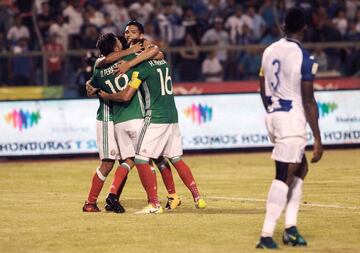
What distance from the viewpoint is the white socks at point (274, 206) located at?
434 inches

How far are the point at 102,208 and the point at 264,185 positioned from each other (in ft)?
12.5

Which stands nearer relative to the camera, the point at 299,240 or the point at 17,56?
the point at 299,240

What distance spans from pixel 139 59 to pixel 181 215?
2.05 meters

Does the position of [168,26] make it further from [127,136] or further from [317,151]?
[317,151]

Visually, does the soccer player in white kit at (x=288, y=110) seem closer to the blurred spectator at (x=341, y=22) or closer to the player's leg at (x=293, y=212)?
the player's leg at (x=293, y=212)

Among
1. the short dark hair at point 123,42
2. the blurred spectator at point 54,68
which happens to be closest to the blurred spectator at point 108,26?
the blurred spectator at point 54,68

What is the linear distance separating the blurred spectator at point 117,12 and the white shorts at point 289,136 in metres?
18.1

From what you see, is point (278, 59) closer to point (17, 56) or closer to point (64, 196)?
point (64, 196)

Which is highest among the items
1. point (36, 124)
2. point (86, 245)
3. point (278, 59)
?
point (278, 59)

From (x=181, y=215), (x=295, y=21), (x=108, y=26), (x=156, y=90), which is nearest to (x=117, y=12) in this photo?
(x=108, y=26)

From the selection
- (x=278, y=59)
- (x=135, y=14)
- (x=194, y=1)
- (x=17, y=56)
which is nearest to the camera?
(x=278, y=59)

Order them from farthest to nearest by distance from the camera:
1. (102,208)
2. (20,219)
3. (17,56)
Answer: (17,56) → (102,208) → (20,219)

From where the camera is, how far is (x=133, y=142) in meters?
14.7

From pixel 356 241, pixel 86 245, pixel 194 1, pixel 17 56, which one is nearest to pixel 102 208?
pixel 86 245
